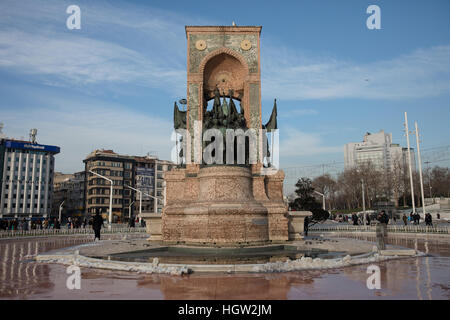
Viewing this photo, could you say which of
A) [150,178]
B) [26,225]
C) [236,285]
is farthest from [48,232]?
[150,178]

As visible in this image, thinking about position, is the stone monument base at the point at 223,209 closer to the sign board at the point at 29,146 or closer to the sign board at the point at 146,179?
the sign board at the point at 146,179

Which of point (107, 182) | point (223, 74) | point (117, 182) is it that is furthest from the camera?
point (117, 182)

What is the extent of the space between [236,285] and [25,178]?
92.7 meters

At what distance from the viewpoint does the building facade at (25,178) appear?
272 feet

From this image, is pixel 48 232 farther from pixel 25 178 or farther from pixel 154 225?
pixel 25 178

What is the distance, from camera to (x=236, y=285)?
753 cm

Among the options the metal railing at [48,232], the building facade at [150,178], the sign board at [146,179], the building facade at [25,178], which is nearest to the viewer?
the metal railing at [48,232]

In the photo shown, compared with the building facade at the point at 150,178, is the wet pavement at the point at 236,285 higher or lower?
lower

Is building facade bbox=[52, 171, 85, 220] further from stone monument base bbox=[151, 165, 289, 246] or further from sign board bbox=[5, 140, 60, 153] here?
stone monument base bbox=[151, 165, 289, 246]

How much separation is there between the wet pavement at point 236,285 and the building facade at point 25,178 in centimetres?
8692

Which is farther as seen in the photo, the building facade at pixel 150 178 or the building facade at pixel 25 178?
the building facade at pixel 150 178

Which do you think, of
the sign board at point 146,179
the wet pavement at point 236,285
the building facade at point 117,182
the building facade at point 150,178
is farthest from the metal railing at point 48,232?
the building facade at point 150,178

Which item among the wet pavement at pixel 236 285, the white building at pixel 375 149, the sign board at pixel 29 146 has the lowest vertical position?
the wet pavement at pixel 236 285
